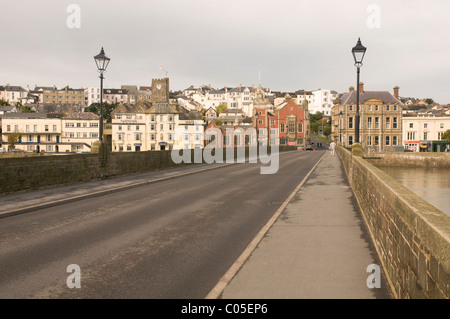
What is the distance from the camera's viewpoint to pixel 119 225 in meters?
9.52

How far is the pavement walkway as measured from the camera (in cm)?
526

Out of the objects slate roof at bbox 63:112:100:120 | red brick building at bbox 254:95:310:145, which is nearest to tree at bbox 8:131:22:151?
slate roof at bbox 63:112:100:120

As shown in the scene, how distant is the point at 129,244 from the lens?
7770 mm

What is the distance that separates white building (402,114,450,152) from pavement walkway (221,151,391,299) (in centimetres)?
9334

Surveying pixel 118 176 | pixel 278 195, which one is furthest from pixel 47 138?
pixel 278 195

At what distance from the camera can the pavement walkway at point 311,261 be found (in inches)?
207

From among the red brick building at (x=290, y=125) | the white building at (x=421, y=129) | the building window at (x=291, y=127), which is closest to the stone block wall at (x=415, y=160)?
the white building at (x=421, y=129)

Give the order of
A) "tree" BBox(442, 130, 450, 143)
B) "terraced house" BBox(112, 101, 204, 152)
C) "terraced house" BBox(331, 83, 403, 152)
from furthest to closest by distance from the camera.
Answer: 1. "terraced house" BBox(112, 101, 204, 152)
2. "terraced house" BBox(331, 83, 403, 152)
3. "tree" BBox(442, 130, 450, 143)

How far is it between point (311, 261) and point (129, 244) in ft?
12.0

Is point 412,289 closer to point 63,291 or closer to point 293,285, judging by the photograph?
point 293,285

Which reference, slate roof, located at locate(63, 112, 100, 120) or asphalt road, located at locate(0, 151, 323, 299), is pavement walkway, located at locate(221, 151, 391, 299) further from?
slate roof, located at locate(63, 112, 100, 120)

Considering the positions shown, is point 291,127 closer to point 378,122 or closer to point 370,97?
point 370,97

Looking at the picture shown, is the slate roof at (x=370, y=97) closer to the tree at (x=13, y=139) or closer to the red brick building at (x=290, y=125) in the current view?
the red brick building at (x=290, y=125)
